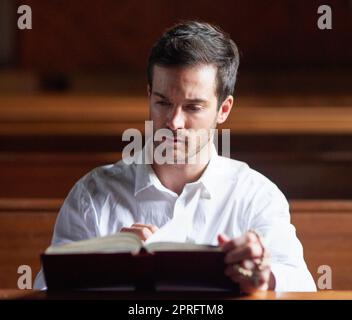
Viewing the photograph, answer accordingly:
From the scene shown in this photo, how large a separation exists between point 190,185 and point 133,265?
1.43ft

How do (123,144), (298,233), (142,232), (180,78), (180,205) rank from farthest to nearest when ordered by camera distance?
(123,144) → (298,233) → (180,205) → (180,78) → (142,232)

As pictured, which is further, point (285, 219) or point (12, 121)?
point (12, 121)

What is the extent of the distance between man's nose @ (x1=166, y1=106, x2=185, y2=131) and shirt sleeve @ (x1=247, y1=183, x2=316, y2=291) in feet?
0.82

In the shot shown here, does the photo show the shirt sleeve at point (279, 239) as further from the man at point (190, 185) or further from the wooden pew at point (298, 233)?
the wooden pew at point (298, 233)

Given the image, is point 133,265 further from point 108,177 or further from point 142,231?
point 108,177

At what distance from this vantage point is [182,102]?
5.14 ft

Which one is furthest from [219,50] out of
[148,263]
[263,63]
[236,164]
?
[263,63]

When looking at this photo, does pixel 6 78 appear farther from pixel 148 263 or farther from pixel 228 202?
pixel 148 263

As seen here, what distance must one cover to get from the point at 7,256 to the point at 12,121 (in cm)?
80

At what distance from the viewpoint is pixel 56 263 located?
1.26 metres

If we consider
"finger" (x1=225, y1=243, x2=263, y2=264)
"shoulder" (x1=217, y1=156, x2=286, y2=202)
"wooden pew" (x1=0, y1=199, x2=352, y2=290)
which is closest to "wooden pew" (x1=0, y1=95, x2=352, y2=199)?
"wooden pew" (x1=0, y1=199, x2=352, y2=290)
